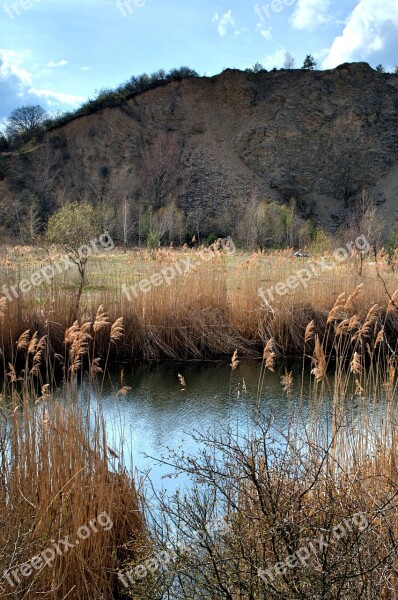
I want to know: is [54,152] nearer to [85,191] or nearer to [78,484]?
[85,191]

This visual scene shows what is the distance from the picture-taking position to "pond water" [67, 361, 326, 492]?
464 centimetres

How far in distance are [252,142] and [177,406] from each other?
26.1 metres

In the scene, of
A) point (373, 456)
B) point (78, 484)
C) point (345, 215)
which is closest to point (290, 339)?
point (373, 456)

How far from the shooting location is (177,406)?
6.25 metres

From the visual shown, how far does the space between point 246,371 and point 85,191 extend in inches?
841

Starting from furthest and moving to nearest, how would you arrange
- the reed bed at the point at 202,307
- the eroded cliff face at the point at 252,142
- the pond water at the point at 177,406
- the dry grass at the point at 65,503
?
the eroded cliff face at the point at 252,142
the reed bed at the point at 202,307
the pond water at the point at 177,406
the dry grass at the point at 65,503

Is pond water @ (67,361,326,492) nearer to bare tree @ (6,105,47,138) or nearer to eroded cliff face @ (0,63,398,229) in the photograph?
eroded cliff face @ (0,63,398,229)

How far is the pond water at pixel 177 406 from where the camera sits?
4641 mm

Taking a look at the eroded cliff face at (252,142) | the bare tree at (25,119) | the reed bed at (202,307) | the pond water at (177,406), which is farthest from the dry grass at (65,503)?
the bare tree at (25,119)

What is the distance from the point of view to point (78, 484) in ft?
9.49

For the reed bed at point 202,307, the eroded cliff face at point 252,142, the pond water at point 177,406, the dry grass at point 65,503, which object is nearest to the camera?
the dry grass at point 65,503

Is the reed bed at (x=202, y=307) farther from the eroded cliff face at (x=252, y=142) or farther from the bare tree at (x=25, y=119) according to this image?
the bare tree at (x=25, y=119)

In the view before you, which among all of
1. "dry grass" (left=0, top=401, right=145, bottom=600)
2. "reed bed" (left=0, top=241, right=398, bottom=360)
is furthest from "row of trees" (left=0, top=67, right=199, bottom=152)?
"dry grass" (left=0, top=401, right=145, bottom=600)

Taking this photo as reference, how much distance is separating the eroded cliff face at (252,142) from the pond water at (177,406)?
68.2ft
